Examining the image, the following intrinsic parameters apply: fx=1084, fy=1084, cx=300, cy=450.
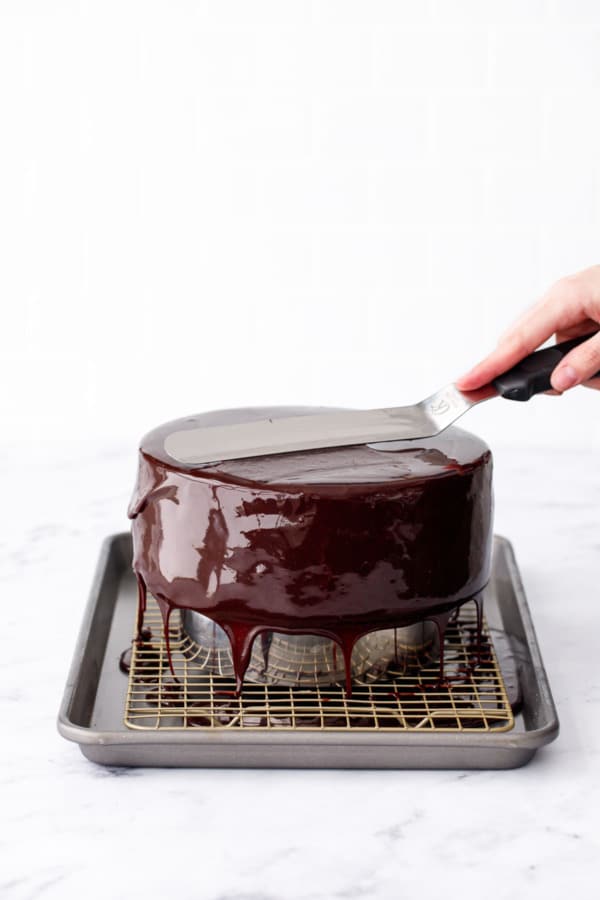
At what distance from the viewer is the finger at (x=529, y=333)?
129 centimetres

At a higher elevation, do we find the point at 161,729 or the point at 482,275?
the point at 482,275

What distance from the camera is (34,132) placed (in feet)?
8.55

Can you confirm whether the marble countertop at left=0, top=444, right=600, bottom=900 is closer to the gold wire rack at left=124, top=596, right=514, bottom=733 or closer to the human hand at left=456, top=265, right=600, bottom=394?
the gold wire rack at left=124, top=596, right=514, bottom=733

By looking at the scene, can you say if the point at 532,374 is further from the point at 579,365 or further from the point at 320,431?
the point at 320,431

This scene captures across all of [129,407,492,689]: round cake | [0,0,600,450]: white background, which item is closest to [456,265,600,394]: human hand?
[129,407,492,689]: round cake

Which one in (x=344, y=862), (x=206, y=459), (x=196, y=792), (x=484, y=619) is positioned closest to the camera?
(x=344, y=862)

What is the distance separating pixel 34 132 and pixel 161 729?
73.7 inches

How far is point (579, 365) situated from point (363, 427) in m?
0.26

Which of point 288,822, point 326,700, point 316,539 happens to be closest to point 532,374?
point 316,539

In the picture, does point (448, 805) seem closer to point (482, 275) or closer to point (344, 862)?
point (344, 862)

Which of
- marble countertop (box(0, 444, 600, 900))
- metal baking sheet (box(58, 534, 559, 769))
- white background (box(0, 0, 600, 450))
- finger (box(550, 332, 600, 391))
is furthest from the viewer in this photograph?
white background (box(0, 0, 600, 450))

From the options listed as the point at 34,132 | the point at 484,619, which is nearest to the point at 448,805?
the point at 484,619

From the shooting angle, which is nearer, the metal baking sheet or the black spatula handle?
the metal baking sheet

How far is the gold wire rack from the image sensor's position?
47.4 inches
